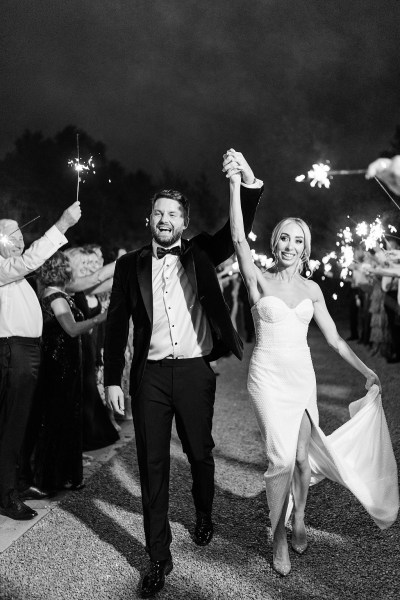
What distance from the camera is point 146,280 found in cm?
381

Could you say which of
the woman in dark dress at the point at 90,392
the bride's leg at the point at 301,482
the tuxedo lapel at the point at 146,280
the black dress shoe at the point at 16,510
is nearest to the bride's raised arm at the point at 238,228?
the tuxedo lapel at the point at 146,280

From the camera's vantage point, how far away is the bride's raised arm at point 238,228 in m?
3.61

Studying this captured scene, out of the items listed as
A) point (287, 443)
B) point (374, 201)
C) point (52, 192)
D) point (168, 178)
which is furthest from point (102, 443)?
point (168, 178)

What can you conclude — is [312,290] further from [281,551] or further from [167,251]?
[281,551]

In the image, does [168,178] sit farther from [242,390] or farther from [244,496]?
[244,496]

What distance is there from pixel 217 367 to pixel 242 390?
3.07m

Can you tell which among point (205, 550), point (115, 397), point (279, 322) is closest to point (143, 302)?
point (115, 397)

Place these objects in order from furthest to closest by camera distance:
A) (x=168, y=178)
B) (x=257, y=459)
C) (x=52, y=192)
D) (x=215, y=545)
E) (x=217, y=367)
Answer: (x=168, y=178) < (x=52, y=192) < (x=217, y=367) < (x=257, y=459) < (x=215, y=545)

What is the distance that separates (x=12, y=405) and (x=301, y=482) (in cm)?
230

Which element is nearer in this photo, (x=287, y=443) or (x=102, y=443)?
(x=287, y=443)

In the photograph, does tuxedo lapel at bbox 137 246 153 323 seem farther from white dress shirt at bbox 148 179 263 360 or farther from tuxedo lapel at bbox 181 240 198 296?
tuxedo lapel at bbox 181 240 198 296

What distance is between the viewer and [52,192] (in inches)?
1304

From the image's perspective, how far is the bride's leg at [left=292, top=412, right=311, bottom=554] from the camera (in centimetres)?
399

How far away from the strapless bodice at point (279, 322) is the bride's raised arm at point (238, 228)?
0.12 meters
